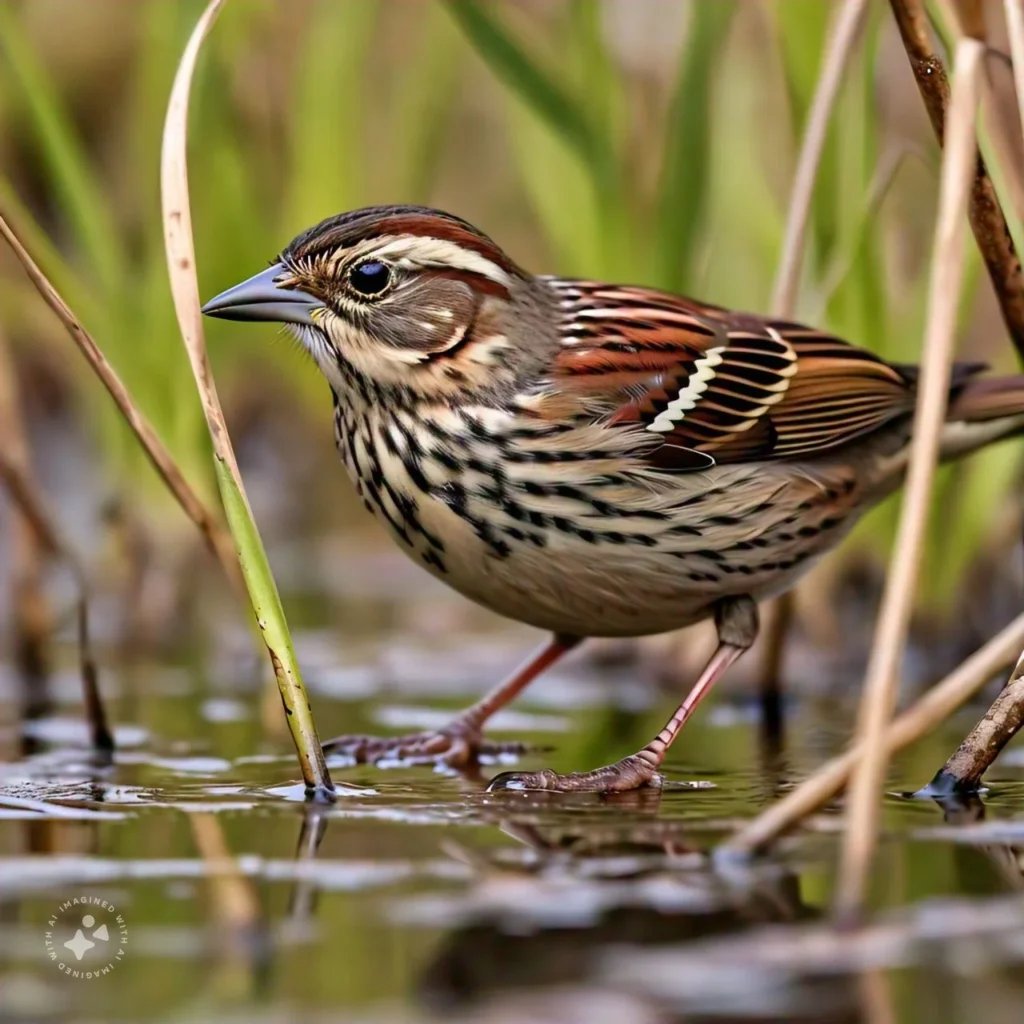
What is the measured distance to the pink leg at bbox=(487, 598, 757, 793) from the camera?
153 inches

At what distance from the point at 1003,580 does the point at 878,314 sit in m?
1.22

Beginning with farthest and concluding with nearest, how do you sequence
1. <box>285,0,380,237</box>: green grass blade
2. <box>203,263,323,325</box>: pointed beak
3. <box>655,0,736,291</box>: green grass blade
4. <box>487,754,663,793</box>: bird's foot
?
<box>285,0,380,237</box>: green grass blade < <box>655,0,736,291</box>: green grass blade < <box>203,263,323,325</box>: pointed beak < <box>487,754,663,793</box>: bird's foot

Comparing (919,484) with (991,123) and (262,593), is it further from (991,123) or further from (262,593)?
(991,123)

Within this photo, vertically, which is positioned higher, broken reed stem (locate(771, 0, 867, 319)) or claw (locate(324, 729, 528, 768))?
broken reed stem (locate(771, 0, 867, 319))

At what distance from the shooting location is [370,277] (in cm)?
445

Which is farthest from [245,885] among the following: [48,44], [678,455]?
[48,44]

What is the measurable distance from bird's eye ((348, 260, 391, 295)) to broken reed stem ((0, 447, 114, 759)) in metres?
1.14

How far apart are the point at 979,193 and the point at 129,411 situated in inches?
76.5

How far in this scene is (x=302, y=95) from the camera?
6.80 m

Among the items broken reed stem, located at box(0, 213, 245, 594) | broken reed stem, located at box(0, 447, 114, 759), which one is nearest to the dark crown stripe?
broken reed stem, located at box(0, 213, 245, 594)

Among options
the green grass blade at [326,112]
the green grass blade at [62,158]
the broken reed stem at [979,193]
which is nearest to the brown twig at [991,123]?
the broken reed stem at [979,193]

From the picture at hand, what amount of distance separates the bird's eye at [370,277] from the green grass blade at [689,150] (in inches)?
51.5

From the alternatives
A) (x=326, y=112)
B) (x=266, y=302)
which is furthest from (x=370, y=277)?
(x=326, y=112)

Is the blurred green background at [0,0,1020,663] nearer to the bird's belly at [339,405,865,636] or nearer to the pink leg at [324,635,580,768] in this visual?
the bird's belly at [339,405,865,636]
